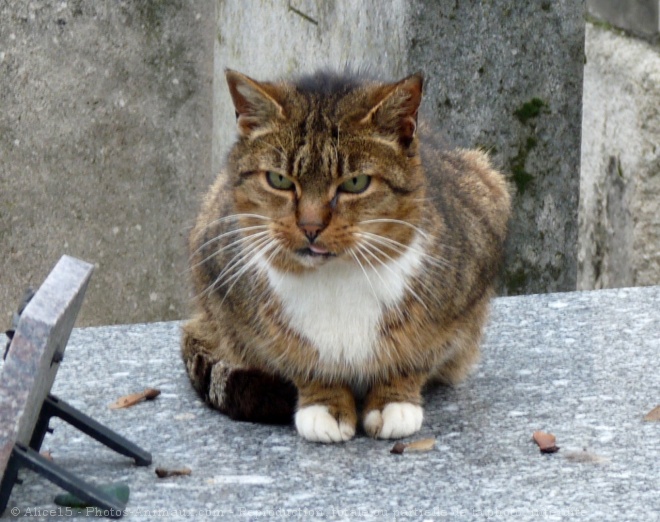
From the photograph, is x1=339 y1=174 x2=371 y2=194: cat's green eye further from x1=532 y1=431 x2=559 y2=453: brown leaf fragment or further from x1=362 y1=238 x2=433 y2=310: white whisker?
x1=532 y1=431 x2=559 y2=453: brown leaf fragment

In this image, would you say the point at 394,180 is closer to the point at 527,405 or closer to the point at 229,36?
the point at 527,405

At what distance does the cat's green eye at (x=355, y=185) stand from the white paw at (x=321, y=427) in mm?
598

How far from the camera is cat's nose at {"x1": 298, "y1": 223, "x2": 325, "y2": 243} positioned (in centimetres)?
264

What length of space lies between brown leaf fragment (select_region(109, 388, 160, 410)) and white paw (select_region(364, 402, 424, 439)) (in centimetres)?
73

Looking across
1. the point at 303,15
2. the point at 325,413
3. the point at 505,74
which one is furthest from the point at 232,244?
the point at 303,15

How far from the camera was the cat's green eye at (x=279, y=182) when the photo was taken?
2.72 meters

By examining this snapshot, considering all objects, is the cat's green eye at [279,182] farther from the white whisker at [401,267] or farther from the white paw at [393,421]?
the white paw at [393,421]

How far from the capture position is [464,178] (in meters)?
3.45

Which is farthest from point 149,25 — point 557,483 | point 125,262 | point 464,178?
point 557,483

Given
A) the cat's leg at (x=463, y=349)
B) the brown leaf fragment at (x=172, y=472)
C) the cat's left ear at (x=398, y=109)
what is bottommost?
the brown leaf fragment at (x=172, y=472)

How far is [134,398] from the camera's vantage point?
3.31m

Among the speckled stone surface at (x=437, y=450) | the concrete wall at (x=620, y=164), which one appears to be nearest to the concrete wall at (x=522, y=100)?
the concrete wall at (x=620, y=164)

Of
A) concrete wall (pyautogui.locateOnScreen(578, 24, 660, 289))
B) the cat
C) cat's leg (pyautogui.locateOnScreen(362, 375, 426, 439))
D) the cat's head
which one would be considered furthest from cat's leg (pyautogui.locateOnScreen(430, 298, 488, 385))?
concrete wall (pyautogui.locateOnScreen(578, 24, 660, 289))

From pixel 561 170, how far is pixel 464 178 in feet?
4.89
